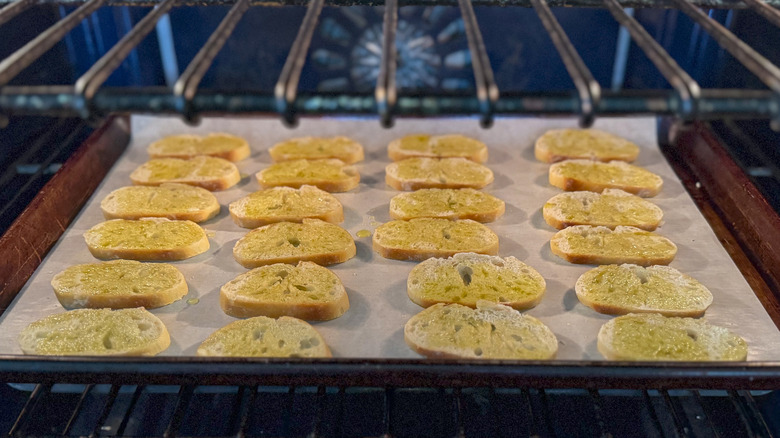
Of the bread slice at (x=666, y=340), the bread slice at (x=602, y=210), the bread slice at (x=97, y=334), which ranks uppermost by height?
the bread slice at (x=602, y=210)

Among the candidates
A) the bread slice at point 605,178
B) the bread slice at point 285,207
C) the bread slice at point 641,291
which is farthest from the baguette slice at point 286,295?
the bread slice at point 605,178

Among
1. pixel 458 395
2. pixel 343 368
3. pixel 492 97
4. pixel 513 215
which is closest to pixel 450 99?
pixel 492 97

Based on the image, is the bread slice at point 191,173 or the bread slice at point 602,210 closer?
the bread slice at point 602,210

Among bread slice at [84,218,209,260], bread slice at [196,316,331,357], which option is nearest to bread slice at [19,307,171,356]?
bread slice at [196,316,331,357]

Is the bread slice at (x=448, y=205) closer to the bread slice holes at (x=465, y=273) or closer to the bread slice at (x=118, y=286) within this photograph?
the bread slice holes at (x=465, y=273)

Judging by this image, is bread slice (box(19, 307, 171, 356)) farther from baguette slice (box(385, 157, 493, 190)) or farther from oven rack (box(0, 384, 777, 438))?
baguette slice (box(385, 157, 493, 190))

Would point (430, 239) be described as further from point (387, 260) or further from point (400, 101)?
point (400, 101)

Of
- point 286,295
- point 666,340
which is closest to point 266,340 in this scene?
point 286,295

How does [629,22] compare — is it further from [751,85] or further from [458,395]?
[751,85]
